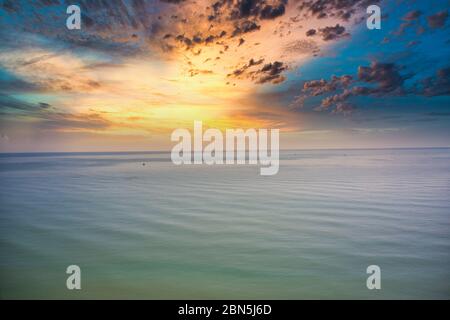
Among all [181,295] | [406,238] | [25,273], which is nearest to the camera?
[181,295]

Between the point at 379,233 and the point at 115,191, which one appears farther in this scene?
the point at 115,191

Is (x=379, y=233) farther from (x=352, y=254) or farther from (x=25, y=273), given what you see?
(x=25, y=273)

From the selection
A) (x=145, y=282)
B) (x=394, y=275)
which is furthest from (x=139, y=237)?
(x=394, y=275)

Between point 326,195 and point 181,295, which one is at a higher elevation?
point 326,195

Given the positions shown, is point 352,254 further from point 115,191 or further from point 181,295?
point 115,191

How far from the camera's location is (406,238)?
39.8 feet

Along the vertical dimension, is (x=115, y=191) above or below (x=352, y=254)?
above

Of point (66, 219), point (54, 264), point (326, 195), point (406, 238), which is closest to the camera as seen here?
point (54, 264)

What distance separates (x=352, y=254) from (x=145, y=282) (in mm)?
6593

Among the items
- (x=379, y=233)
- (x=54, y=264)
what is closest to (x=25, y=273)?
(x=54, y=264)

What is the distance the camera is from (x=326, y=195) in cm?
2130

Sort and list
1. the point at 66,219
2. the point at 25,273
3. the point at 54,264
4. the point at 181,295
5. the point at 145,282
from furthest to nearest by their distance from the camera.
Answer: the point at 66,219
the point at 54,264
the point at 25,273
the point at 145,282
the point at 181,295

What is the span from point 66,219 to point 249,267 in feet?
33.6

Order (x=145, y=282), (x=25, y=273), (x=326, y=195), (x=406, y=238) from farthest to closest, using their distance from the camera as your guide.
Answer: (x=326, y=195) < (x=406, y=238) < (x=25, y=273) < (x=145, y=282)
